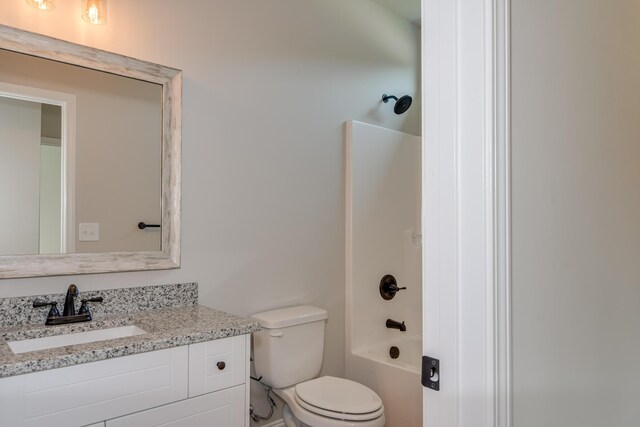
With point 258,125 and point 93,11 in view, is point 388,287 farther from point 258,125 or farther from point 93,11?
point 93,11

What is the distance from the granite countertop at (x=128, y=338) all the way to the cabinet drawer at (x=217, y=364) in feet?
0.11

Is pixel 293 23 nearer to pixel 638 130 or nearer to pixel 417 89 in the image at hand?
pixel 417 89

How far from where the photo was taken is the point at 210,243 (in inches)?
84.3

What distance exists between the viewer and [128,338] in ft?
4.70

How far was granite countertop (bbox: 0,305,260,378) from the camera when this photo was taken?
123cm

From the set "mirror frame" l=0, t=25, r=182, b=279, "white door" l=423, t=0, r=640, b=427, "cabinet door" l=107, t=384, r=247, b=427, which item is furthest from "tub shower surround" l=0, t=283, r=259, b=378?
"white door" l=423, t=0, r=640, b=427

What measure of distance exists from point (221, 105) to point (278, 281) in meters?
0.99

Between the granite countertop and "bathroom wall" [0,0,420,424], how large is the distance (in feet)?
0.58

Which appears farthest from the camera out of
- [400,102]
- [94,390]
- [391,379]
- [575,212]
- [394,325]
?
[400,102]

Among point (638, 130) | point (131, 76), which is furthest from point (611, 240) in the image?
point (131, 76)

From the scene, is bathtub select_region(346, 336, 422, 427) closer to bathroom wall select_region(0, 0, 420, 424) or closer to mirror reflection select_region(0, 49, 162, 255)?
bathroom wall select_region(0, 0, 420, 424)

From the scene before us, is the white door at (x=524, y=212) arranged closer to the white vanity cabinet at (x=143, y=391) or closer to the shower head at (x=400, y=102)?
the white vanity cabinet at (x=143, y=391)

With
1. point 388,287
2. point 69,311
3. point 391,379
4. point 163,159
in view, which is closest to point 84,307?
point 69,311

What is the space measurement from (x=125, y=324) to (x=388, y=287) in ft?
5.99
